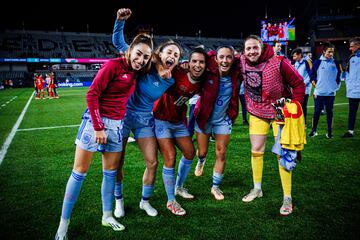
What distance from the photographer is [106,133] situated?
281 centimetres

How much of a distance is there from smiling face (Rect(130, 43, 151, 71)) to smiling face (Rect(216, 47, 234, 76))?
40.9 inches

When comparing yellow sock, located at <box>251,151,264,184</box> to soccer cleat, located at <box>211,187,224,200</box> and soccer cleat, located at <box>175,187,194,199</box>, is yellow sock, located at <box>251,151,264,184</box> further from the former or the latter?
soccer cleat, located at <box>175,187,194,199</box>

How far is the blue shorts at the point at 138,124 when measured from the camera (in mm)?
3225

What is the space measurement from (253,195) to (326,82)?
464cm

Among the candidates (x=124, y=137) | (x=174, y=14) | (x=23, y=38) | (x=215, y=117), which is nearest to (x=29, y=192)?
(x=124, y=137)

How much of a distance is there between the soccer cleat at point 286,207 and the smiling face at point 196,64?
5.90ft

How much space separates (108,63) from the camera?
2709 millimetres

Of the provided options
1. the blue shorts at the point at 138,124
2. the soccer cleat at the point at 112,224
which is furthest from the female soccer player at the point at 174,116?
the soccer cleat at the point at 112,224

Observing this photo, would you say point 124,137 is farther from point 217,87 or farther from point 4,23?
point 4,23

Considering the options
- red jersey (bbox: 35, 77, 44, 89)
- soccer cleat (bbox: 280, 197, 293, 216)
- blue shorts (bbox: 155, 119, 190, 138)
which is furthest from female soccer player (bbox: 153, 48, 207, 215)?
red jersey (bbox: 35, 77, 44, 89)

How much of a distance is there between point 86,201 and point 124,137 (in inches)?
43.8

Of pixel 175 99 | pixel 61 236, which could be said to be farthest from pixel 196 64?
pixel 61 236

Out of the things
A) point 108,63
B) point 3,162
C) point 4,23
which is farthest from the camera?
point 4,23

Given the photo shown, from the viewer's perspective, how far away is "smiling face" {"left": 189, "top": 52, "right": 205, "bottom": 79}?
3.37 metres
